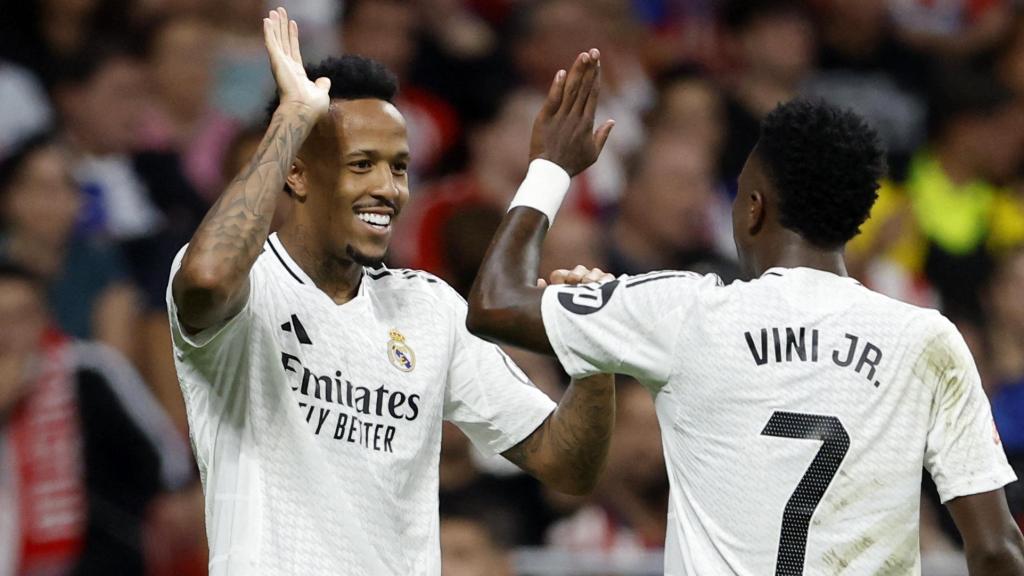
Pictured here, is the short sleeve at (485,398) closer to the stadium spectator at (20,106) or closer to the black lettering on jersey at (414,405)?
the black lettering on jersey at (414,405)

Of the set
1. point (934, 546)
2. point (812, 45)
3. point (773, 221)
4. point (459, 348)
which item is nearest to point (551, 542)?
point (934, 546)

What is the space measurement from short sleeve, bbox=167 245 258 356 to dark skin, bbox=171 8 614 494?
0.31 meters

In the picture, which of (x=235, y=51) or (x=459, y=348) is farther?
(x=235, y=51)

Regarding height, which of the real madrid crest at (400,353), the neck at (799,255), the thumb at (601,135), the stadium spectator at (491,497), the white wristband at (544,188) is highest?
the thumb at (601,135)

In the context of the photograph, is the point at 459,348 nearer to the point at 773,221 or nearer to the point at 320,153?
the point at 320,153

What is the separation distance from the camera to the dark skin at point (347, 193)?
4.00 metres

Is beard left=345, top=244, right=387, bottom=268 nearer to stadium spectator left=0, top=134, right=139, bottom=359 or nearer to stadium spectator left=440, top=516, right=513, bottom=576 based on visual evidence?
stadium spectator left=440, top=516, right=513, bottom=576

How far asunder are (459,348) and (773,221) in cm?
105

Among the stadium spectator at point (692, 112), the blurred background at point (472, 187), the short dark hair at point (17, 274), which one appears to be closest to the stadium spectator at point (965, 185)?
the blurred background at point (472, 187)

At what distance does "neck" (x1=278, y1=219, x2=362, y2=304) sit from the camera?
4270 millimetres

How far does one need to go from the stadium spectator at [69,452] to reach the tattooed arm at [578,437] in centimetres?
303

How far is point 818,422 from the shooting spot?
3.61 meters

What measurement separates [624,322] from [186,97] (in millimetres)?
4899

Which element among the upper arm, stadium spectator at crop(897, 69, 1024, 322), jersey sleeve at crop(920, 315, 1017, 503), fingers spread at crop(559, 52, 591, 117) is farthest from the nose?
stadium spectator at crop(897, 69, 1024, 322)
